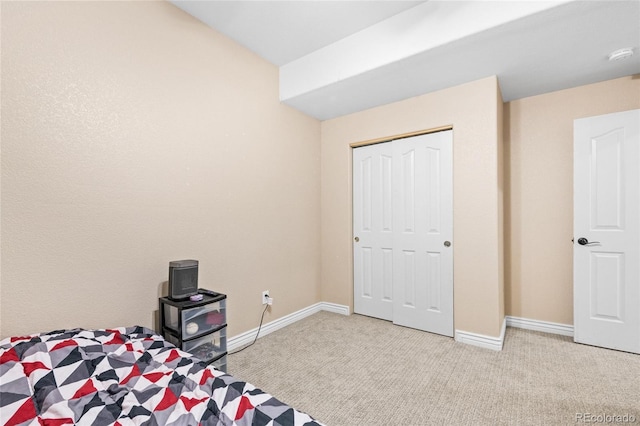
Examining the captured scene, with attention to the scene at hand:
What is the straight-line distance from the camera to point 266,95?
2924 millimetres

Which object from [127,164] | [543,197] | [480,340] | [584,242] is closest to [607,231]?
[584,242]

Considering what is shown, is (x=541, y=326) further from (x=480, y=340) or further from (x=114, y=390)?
(x=114, y=390)

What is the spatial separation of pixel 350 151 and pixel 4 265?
9.87 ft

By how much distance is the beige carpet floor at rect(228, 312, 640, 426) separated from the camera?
170cm

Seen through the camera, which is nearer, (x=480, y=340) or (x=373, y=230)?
(x=480, y=340)

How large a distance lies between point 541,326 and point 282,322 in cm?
262

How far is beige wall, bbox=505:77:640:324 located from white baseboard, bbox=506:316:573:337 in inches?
1.7

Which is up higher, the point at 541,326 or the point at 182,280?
the point at 182,280

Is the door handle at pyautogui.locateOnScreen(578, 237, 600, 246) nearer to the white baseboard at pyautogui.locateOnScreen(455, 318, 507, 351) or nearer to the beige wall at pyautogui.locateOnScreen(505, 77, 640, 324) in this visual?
the beige wall at pyautogui.locateOnScreen(505, 77, 640, 324)

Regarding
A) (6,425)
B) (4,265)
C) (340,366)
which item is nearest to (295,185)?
(340,366)

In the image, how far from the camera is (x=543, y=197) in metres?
2.95

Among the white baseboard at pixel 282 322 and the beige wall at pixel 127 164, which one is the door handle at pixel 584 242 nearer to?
the white baseboard at pixel 282 322

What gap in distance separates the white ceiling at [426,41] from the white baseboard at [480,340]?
2.29 metres

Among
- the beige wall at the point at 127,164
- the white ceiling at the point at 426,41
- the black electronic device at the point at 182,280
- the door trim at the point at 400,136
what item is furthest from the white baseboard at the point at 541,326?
the black electronic device at the point at 182,280
